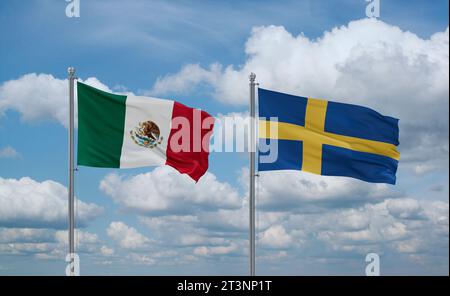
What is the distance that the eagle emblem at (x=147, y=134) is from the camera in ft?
71.1

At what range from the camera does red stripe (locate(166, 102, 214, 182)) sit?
71.5ft

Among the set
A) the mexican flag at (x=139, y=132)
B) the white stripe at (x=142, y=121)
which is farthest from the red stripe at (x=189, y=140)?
the white stripe at (x=142, y=121)

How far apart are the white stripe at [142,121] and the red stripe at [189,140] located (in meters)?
0.19

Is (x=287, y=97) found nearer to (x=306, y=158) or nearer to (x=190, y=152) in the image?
(x=306, y=158)

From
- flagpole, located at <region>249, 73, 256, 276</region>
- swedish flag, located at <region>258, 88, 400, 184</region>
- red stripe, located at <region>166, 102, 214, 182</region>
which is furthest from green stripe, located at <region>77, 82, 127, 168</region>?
swedish flag, located at <region>258, 88, 400, 184</region>

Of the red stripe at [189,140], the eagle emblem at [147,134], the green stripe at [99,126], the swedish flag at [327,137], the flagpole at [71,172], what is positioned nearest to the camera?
the flagpole at [71,172]

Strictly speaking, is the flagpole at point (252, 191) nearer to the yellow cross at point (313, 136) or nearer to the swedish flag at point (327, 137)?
the swedish flag at point (327, 137)

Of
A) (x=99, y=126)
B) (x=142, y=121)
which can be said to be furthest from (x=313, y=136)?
(x=99, y=126)

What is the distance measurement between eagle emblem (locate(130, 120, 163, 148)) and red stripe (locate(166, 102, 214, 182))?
43 cm
